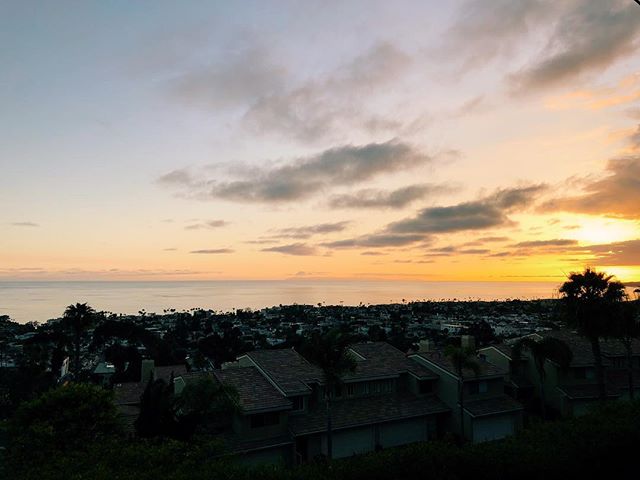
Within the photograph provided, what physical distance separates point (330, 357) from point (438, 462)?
15.4 m

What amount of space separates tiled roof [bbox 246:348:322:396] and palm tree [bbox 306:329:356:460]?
11.2ft

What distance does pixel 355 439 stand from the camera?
101 feet

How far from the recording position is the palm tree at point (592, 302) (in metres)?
31.6

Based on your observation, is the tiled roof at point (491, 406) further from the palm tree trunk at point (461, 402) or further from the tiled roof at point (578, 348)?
the tiled roof at point (578, 348)

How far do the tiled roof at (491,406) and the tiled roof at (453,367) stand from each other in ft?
6.66

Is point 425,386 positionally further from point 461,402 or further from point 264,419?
point 264,419

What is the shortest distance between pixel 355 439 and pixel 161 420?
51.4 ft

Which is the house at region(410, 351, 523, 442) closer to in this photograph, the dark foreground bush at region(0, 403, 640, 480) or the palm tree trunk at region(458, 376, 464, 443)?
the palm tree trunk at region(458, 376, 464, 443)

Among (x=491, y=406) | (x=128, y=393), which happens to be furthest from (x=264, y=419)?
(x=491, y=406)

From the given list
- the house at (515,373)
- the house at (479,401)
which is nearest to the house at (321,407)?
the house at (479,401)

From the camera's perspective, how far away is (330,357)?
1057 inches

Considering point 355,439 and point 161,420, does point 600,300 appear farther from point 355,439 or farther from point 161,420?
point 161,420

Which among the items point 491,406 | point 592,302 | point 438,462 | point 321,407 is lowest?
point 491,406

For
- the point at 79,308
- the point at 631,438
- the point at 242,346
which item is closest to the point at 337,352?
the point at 631,438
